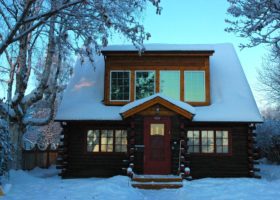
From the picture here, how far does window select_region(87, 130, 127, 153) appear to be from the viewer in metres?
17.4

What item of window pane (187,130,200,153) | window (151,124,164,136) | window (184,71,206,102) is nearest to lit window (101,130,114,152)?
window (151,124,164,136)

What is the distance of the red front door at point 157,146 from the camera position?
1614cm

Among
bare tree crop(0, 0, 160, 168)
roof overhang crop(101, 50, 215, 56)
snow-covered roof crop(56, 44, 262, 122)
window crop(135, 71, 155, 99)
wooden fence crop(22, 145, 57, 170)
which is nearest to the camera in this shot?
bare tree crop(0, 0, 160, 168)

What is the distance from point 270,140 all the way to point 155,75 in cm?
921

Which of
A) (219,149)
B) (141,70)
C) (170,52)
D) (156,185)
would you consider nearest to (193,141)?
(219,149)

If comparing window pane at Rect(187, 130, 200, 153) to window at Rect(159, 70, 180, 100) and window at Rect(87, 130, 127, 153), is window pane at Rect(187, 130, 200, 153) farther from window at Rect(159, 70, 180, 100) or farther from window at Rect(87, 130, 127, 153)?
window at Rect(87, 130, 127, 153)

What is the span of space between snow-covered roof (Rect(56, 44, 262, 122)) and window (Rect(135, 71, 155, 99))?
1276 millimetres

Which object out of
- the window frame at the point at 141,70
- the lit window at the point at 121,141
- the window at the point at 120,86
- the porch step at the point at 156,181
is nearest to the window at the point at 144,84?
the window frame at the point at 141,70

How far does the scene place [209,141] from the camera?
680 inches

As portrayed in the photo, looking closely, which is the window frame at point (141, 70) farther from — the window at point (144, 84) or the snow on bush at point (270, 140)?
the snow on bush at point (270, 140)

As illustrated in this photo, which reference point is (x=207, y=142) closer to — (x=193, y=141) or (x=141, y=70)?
(x=193, y=141)

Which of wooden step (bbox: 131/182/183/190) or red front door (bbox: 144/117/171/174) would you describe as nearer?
wooden step (bbox: 131/182/183/190)

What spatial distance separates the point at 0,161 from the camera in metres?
12.4

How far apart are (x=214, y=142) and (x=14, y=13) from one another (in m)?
9.92
